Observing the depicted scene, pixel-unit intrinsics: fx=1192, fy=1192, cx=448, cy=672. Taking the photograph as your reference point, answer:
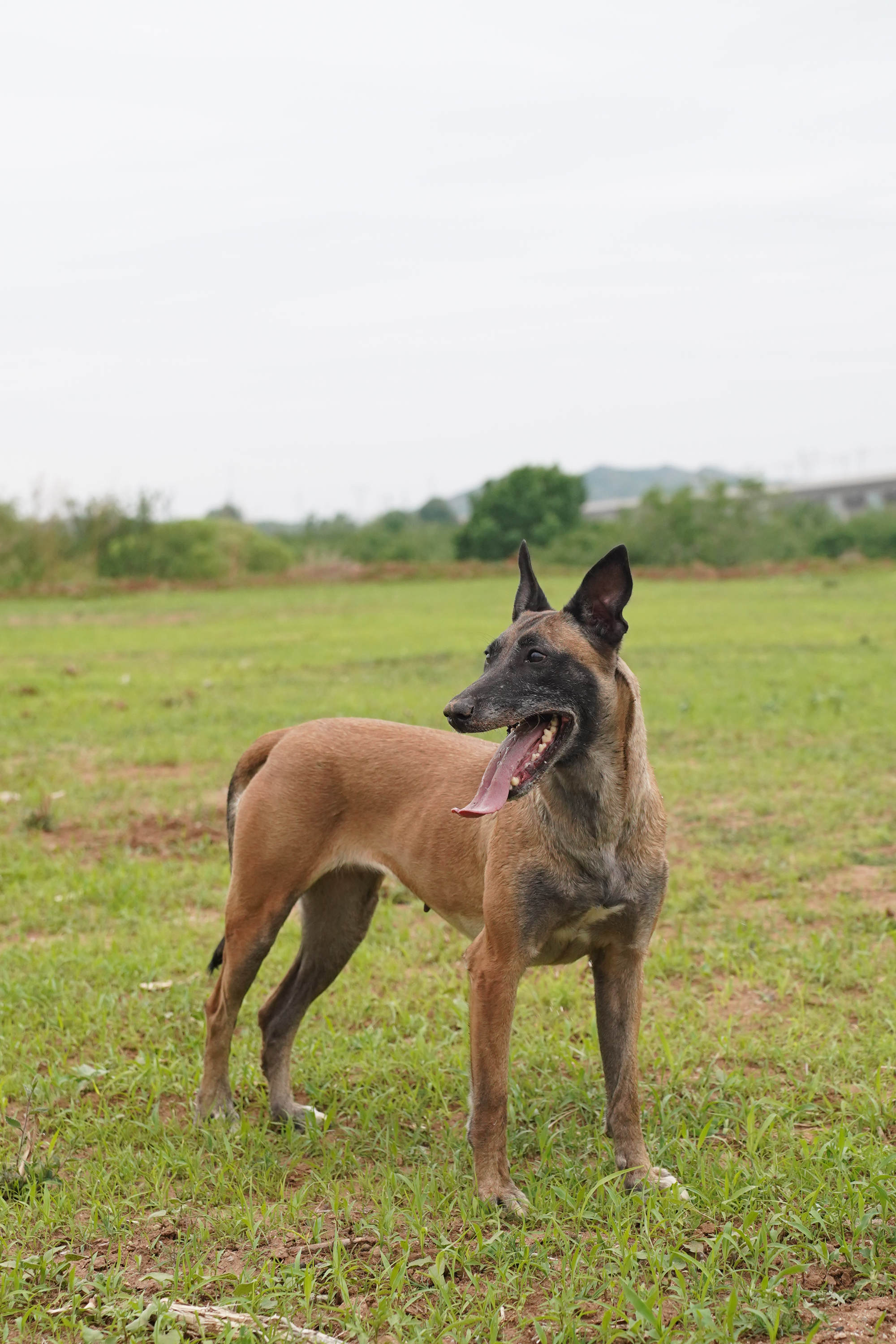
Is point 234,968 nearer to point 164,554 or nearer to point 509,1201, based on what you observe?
point 509,1201

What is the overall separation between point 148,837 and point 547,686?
5.07 meters

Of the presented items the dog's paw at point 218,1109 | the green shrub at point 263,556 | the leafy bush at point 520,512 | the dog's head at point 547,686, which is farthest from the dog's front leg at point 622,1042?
→ the leafy bush at point 520,512

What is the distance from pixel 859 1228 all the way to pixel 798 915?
2.98 metres

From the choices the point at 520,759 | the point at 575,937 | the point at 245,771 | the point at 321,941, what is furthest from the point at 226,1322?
the point at 245,771

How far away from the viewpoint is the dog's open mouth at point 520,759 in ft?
11.1

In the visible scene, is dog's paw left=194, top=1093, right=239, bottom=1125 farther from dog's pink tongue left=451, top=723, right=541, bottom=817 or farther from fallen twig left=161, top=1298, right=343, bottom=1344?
dog's pink tongue left=451, top=723, right=541, bottom=817

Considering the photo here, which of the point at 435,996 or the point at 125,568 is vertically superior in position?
the point at 125,568

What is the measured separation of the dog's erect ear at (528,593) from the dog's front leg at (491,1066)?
107 centimetres

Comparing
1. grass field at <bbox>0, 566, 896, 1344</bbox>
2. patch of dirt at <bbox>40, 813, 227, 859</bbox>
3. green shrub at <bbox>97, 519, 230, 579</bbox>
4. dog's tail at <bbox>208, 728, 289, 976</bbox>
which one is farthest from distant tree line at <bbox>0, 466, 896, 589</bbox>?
dog's tail at <bbox>208, 728, 289, 976</bbox>

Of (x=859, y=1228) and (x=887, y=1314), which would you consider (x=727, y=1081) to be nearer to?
(x=859, y=1228)

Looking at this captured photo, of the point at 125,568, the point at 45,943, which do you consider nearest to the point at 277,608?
the point at 125,568

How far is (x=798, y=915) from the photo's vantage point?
6066 mm

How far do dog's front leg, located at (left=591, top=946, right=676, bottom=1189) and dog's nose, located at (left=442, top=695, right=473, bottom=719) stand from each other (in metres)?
1.00

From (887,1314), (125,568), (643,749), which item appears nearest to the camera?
(887,1314)
